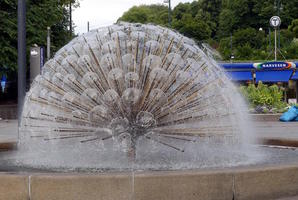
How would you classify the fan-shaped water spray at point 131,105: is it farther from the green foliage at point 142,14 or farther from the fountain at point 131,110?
the green foliage at point 142,14

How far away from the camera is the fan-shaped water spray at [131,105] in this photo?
7.39 metres

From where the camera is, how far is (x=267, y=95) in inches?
1074

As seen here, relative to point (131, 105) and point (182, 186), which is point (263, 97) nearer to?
point (131, 105)

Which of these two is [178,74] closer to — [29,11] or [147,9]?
[29,11]

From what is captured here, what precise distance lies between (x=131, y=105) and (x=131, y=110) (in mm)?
68

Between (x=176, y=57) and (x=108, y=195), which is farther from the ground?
(x=176, y=57)

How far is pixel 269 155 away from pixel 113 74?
286 centimetres

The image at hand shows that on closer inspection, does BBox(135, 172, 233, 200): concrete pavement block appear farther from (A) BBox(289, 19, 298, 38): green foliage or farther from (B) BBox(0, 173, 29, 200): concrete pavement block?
(A) BBox(289, 19, 298, 38): green foliage

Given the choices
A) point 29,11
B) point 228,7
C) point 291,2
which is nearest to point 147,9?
point 228,7

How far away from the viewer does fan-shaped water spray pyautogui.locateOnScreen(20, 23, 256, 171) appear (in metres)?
7.39

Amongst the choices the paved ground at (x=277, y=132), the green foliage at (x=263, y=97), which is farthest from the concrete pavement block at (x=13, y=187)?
the green foliage at (x=263, y=97)

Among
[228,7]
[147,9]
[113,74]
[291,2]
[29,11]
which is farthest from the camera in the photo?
[147,9]

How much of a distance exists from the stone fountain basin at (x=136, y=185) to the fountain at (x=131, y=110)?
34.8 inches

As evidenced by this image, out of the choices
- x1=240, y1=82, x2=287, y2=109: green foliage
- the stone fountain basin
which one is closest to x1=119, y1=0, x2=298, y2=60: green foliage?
x1=240, y1=82, x2=287, y2=109: green foliage
